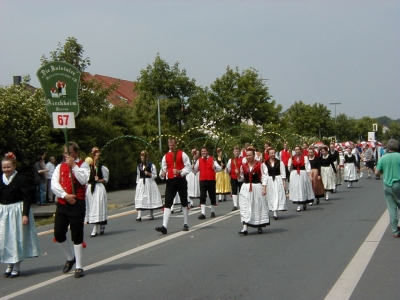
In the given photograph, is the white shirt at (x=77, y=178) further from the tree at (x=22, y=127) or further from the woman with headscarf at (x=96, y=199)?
the tree at (x=22, y=127)

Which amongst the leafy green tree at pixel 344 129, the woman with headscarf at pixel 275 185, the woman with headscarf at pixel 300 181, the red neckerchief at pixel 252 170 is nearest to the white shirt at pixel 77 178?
the red neckerchief at pixel 252 170

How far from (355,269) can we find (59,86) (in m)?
5.51

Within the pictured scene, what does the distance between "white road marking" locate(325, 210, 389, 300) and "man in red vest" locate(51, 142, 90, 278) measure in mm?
3603

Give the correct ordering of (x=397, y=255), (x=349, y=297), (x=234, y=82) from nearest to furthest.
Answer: (x=349, y=297) < (x=397, y=255) < (x=234, y=82)

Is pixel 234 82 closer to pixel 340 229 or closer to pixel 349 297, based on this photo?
pixel 340 229

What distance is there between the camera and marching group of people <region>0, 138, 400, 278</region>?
356 inches

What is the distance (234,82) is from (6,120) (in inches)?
1431

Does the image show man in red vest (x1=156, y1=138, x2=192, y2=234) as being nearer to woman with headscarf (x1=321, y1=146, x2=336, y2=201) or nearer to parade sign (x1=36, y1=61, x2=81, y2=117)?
parade sign (x1=36, y1=61, x2=81, y2=117)

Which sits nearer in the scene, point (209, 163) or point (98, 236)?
point (98, 236)

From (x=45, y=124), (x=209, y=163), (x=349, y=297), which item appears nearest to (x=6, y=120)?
(x=45, y=124)

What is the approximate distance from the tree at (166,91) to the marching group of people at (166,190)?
88.4 feet

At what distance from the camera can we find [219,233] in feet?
43.5

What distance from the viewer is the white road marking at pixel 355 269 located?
297 inches

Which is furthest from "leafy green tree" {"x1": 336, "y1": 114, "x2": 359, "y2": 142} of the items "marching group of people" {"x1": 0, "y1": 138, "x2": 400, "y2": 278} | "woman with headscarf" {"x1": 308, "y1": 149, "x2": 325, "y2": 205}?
"woman with headscarf" {"x1": 308, "y1": 149, "x2": 325, "y2": 205}
